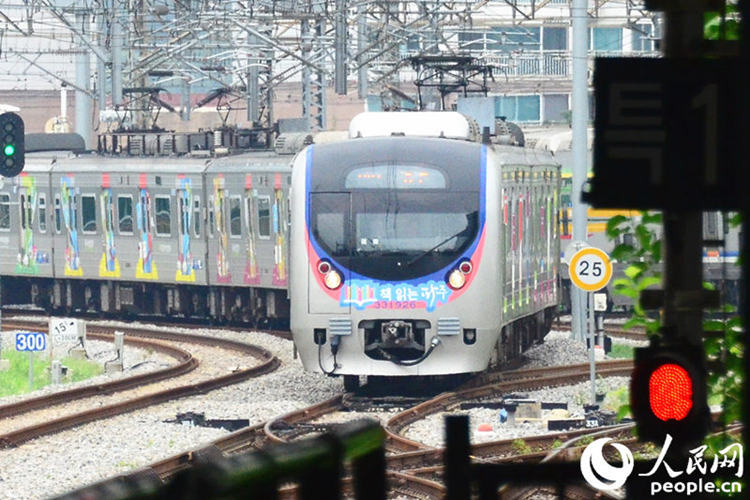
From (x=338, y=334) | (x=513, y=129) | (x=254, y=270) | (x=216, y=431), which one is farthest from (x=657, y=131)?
(x=254, y=270)

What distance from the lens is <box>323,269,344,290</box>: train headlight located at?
691 inches

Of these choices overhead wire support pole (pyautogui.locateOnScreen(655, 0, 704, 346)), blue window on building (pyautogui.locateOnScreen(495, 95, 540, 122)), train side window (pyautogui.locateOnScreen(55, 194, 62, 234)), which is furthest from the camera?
blue window on building (pyautogui.locateOnScreen(495, 95, 540, 122))

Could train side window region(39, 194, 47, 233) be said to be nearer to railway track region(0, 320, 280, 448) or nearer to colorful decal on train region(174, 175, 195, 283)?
colorful decal on train region(174, 175, 195, 283)

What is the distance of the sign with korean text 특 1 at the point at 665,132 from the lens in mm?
5215

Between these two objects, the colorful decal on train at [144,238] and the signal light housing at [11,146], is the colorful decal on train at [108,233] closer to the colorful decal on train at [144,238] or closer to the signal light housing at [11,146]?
the colorful decal on train at [144,238]

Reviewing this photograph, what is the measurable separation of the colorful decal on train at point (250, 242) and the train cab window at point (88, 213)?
4608 millimetres

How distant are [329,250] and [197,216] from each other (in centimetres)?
1066

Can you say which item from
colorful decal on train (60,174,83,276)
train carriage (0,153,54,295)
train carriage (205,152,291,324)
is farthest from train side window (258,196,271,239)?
train carriage (0,153,54,295)

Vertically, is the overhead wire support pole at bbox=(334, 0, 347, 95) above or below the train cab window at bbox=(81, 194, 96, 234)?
above

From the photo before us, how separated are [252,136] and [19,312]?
6.59 meters

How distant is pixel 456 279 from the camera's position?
17.6 m

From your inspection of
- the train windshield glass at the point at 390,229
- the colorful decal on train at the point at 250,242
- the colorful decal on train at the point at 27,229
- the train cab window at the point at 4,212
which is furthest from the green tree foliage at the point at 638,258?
the train cab window at the point at 4,212

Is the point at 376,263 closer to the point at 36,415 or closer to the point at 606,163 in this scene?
the point at 36,415

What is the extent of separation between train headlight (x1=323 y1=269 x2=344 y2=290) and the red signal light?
11864 millimetres
